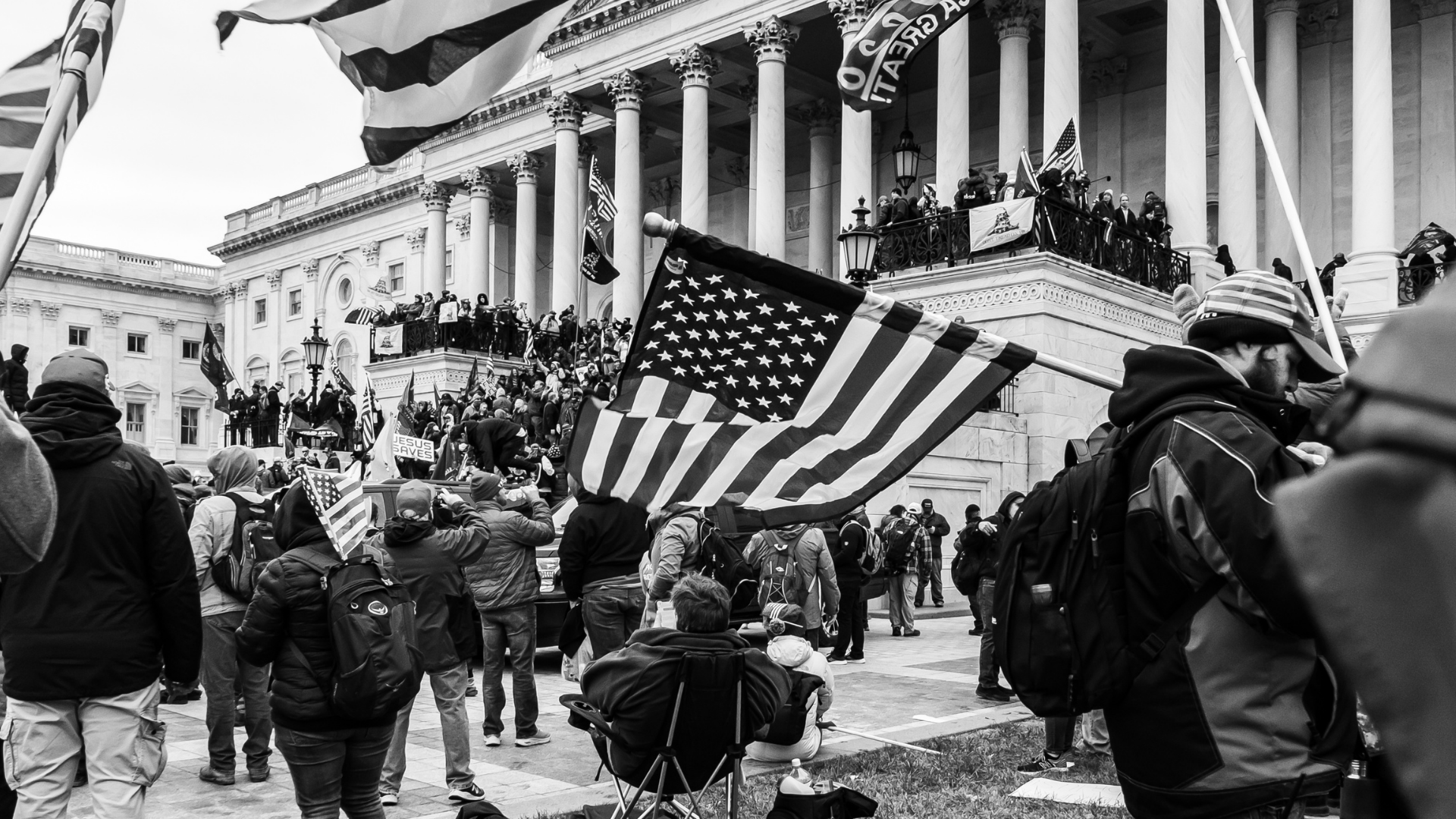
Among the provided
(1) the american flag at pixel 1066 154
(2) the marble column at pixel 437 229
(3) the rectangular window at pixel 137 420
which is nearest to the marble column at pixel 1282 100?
(1) the american flag at pixel 1066 154

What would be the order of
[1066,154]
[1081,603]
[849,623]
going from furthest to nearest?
1. [1066,154]
2. [849,623]
3. [1081,603]

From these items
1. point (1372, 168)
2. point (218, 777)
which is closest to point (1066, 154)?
point (1372, 168)

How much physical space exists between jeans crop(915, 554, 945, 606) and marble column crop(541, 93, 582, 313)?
66.1ft

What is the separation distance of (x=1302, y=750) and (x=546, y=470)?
57.9 ft

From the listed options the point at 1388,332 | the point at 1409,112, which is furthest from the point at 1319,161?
the point at 1388,332

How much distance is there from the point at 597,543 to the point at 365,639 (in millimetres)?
3564

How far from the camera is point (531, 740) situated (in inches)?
349

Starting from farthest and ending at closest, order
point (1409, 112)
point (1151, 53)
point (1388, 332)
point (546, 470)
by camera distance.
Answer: point (1151, 53)
point (1409, 112)
point (546, 470)
point (1388, 332)

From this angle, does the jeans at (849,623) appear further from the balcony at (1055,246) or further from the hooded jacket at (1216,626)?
the hooded jacket at (1216,626)

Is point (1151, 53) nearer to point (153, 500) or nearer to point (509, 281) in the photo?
point (509, 281)

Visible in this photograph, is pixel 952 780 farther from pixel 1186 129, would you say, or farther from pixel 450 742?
pixel 1186 129

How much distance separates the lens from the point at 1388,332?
2.95 feet

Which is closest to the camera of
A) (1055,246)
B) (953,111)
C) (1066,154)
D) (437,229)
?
(1055,246)

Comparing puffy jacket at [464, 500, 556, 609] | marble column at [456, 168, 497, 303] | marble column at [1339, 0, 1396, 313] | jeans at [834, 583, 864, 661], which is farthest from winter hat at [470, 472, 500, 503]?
marble column at [456, 168, 497, 303]
